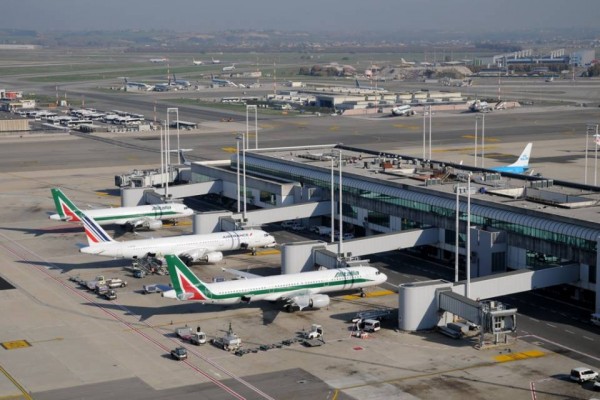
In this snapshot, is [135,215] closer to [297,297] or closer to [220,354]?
[297,297]

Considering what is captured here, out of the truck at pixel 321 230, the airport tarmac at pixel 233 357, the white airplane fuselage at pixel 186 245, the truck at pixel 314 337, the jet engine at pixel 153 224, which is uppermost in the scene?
the white airplane fuselage at pixel 186 245

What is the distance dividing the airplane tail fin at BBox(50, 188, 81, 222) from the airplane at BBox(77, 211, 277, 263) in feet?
36.1

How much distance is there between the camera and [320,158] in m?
128

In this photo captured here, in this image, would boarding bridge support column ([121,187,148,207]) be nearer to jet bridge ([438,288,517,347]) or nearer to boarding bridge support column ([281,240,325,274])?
boarding bridge support column ([281,240,325,274])

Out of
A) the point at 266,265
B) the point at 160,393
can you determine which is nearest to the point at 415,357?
the point at 160,393

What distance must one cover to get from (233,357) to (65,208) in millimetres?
45542

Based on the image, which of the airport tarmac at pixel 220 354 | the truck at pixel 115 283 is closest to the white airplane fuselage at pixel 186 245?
the airport tarmac at pixel 220 354

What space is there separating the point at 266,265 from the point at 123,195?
35.7 meters

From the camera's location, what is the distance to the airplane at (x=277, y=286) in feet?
245

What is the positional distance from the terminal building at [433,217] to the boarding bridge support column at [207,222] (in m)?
0.11

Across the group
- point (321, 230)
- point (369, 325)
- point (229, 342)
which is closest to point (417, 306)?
point (369, 325)

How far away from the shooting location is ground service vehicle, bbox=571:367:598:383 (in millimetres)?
62438

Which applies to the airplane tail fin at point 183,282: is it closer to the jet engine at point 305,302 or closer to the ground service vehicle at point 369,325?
the jet engine at point 305,302

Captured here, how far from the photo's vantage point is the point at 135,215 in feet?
373
